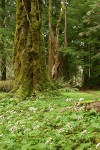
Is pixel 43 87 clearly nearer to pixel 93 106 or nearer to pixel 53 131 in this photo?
pixel 93 106

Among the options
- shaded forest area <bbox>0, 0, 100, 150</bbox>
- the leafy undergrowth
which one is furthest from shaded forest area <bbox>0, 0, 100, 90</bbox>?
the leafy undergrowth

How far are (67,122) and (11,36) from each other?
23385mm

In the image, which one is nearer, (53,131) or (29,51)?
(53,131)

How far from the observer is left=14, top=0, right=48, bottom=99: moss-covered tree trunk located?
13398 millimetres

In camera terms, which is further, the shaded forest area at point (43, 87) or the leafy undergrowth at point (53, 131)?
the shaded forest area at point (43, 87)

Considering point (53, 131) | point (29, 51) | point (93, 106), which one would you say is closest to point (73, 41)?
point (29, 51)

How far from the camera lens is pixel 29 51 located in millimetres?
13703

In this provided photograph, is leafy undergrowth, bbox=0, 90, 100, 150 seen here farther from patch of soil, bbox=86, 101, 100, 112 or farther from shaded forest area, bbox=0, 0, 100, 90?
shaded forest area, bbox=0, 0, 100, 90

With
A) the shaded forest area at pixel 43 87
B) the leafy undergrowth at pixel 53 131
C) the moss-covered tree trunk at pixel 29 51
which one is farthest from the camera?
the moss-covered tree trunk at pixel 29 51

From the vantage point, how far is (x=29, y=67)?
1360cm

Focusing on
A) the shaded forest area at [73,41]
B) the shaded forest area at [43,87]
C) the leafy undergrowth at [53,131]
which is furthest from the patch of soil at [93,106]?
the shaded forest area at [73,41]

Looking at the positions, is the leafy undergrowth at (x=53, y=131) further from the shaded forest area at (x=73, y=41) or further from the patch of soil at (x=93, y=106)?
the shaded forest area at (x=73, y=41)

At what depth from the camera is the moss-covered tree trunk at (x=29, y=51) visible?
44.0ft

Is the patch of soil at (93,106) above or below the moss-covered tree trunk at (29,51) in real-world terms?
below
